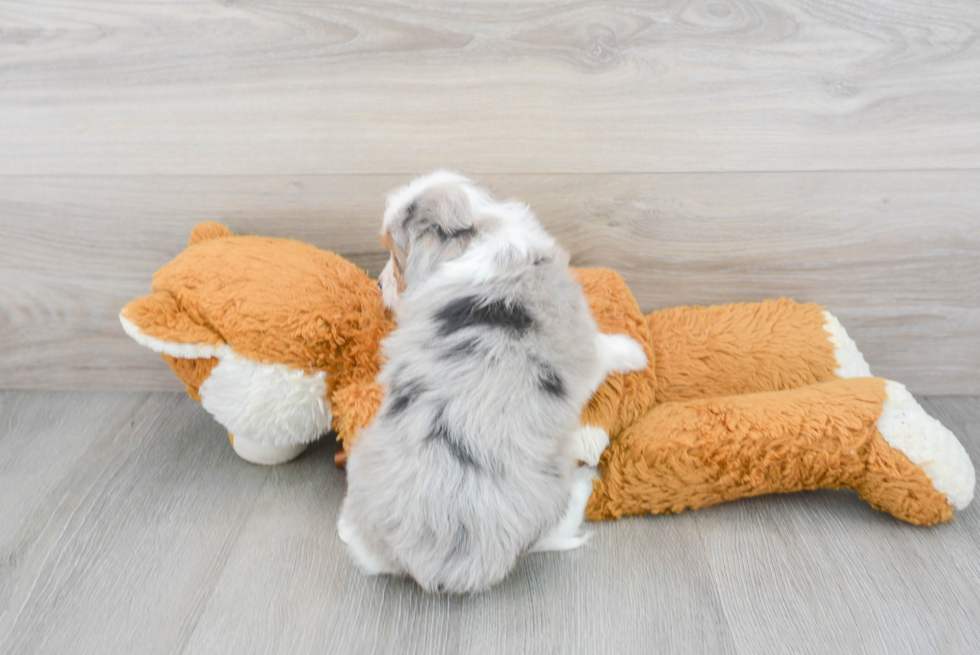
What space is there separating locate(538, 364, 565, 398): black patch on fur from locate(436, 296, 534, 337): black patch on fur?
0.07 m

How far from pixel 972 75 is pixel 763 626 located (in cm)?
112

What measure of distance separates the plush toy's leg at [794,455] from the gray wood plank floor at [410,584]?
0.21 feet

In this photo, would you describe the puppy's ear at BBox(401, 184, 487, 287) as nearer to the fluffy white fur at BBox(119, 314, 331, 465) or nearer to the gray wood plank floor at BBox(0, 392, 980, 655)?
the fluffy white fur at BBox(119, 314, 331, 465)

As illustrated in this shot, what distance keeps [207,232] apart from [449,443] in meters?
0.75

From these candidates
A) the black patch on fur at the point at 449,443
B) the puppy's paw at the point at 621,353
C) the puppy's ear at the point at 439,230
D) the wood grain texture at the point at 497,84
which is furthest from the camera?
the wood grain texture at the point at 497,84

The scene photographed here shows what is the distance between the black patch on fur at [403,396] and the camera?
3.22 ft

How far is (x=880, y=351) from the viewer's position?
4.99ft

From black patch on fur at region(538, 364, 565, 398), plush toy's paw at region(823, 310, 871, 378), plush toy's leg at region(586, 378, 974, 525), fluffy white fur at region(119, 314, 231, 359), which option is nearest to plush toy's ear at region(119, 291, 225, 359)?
fluffy white fur at region(119, 314, 231, 359)

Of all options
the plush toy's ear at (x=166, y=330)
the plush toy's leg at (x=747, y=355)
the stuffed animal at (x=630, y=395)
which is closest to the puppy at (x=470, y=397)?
the stuffed animal at (x=630, y=395)

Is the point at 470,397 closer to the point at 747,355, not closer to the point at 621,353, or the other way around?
the point at 621,353

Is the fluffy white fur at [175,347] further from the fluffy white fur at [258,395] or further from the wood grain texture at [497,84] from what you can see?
the wood grain texture at [497,84]

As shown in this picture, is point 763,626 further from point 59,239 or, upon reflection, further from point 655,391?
point 59,239

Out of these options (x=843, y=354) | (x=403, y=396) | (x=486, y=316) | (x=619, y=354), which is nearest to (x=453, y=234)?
(x=486, y=316)

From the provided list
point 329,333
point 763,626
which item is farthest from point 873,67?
point 329,333
